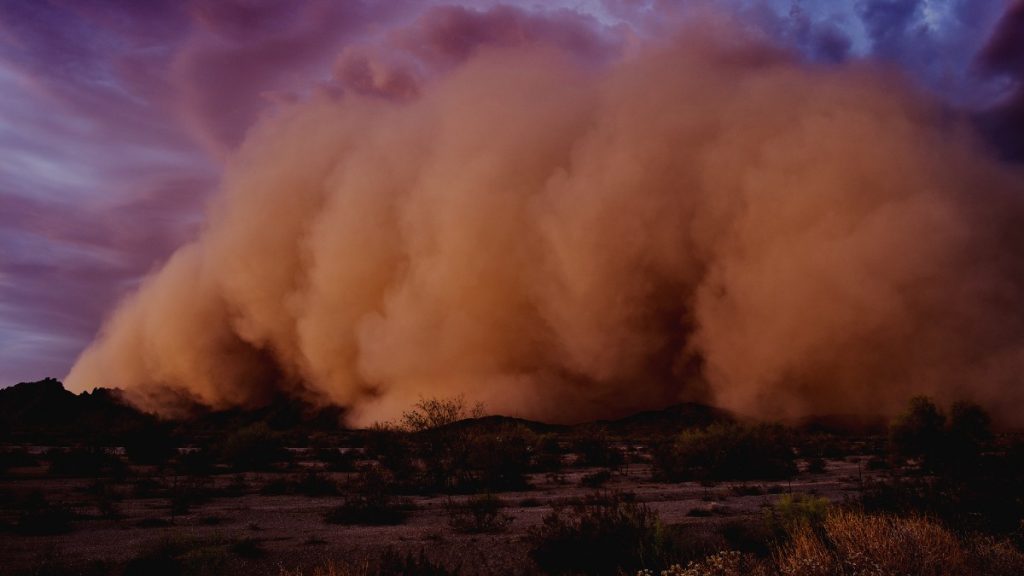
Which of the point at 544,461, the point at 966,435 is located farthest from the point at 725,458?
the point at 966,435

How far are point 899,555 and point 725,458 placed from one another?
20.3 m

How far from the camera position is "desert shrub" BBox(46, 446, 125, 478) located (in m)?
27.2

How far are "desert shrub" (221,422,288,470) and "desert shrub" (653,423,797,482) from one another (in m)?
19.1

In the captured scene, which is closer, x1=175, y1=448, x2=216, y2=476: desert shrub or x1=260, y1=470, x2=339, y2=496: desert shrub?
x1=260, y1=470, x2=339, y2=496: desert shrub

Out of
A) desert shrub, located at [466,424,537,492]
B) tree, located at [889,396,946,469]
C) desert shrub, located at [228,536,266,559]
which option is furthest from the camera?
tree, located at [889,396,946,469]

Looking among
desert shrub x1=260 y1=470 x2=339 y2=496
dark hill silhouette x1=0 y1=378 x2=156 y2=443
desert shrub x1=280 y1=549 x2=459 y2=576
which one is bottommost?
desert shrub x1=280 y1=549 x2=459 y2=576

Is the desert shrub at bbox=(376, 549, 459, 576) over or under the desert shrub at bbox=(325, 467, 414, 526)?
under

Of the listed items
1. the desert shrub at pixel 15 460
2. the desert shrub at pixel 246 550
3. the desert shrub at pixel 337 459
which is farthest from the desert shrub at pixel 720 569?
the desert shrub at pixel 15 460

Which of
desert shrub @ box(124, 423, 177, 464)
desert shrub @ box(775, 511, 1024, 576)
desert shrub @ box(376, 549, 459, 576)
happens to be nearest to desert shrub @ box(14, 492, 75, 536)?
A: desert shrub @ box(376, 549, 459, 576)

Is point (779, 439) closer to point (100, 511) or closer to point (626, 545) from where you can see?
point (626, 545)

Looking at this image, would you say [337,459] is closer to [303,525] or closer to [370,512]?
[370,512]

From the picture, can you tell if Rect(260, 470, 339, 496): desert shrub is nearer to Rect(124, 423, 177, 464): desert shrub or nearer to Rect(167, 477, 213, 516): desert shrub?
Rect(167, 477, 213, 516): desert shrub

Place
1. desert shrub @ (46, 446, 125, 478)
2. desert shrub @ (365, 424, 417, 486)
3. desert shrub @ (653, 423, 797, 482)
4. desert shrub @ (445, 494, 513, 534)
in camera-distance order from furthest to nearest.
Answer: desert shrub @ (46, 446, 125, 478), desert shrub @ (653, 423, 797, 482), desert shrub @ (365, 424, 417, 486), desert shrub @ (445, 494, 513, 534)

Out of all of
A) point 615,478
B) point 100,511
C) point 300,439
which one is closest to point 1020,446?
point 615,478
